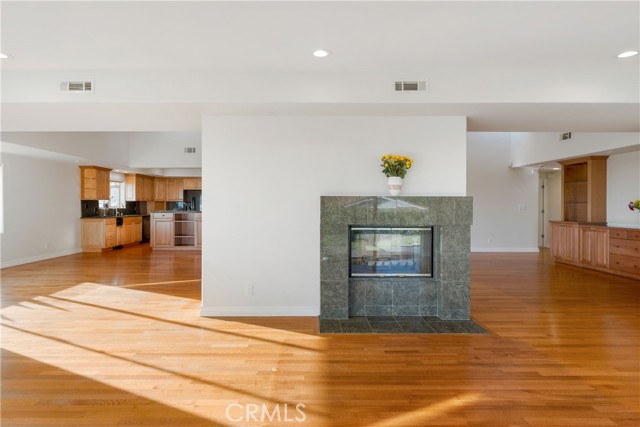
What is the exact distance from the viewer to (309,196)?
4168 millimetres

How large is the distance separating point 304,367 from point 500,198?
855cm

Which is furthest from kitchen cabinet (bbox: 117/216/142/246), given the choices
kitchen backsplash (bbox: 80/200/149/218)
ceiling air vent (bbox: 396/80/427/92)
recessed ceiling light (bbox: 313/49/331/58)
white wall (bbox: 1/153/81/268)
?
ceiling air vent (bbox: 396/80/427/92)

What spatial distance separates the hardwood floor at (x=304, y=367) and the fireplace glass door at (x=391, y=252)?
0.82m

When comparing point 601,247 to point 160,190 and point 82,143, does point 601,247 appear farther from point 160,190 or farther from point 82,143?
point 160,190

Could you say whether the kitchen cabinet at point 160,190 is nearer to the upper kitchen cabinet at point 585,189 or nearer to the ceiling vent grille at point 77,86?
the ceiling vent grille at point 77,86

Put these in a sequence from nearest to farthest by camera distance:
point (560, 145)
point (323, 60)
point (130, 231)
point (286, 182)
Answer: point (323, 60), point (286, 182), point (560, 145), point (130, 231)

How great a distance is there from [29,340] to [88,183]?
7288mm

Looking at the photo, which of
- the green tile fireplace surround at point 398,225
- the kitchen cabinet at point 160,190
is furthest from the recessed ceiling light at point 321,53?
the kitchen cabinet at point 160,190

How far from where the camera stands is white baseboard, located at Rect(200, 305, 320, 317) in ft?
13.6

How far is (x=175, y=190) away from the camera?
1171cm

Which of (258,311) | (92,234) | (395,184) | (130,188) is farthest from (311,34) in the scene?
(130,188)

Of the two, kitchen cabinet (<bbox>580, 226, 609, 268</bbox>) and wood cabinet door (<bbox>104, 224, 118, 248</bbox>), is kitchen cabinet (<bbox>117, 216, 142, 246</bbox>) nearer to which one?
wood cabinet door (<bbox>104, 224, 118, 248</bbox>)

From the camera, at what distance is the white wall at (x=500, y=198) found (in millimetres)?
9617

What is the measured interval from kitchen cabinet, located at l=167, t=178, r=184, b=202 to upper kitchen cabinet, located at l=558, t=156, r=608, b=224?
34.0 ft
